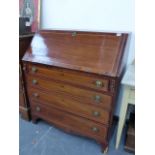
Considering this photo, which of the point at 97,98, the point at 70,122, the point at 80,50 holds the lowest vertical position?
the point at 70,122

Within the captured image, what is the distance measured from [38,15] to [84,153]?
5.44 ft

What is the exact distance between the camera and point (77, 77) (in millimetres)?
1440

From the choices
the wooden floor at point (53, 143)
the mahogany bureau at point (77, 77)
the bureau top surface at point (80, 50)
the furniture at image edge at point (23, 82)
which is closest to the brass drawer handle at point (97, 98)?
the mahogany bureau at point (77, 77)

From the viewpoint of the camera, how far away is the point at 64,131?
189cm

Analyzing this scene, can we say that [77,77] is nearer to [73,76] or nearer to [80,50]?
[73,76]

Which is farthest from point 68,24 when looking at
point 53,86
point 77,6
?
point 53,86

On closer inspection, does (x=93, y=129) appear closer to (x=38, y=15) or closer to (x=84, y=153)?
(x=84, y=153)

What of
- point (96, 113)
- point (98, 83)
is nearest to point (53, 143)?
point (96, 113)

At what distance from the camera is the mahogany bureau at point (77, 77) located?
1.36m

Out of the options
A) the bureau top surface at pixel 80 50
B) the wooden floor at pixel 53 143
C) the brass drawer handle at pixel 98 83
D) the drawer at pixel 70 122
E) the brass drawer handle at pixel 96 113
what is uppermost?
the bureau top surface at pixel 80 50

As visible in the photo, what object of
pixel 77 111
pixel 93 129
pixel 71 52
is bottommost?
pixel 93 129

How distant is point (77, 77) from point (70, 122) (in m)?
0.54

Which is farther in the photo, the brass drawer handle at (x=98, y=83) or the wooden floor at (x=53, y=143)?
the wooden floor at (x=53, y=143)

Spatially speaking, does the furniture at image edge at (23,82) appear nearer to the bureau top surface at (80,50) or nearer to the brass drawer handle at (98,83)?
the bureau top surface at (80,50)
